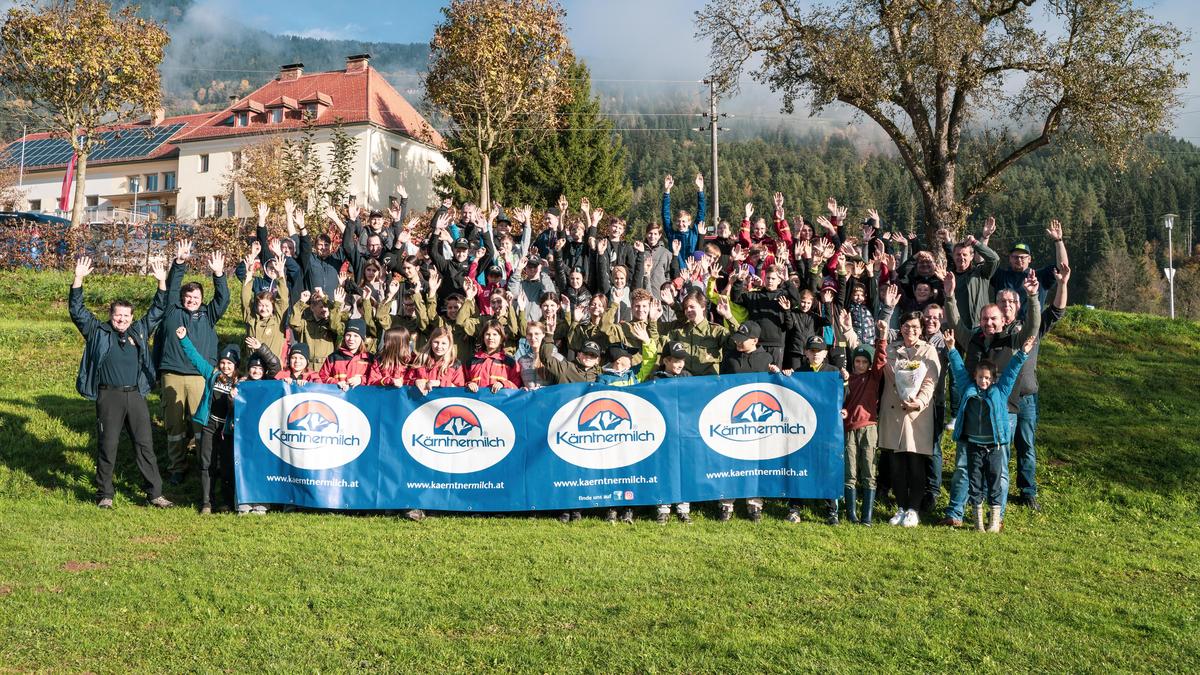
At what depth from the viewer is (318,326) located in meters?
10.3

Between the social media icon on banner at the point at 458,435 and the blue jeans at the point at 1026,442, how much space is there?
17.2ft

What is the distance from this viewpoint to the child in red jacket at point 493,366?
8648 mm

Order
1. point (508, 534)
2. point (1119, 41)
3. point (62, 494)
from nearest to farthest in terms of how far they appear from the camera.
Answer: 1. point (508, 534)
2. point (62, 494)
3. point (1119, 41)

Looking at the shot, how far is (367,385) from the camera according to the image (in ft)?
28.3

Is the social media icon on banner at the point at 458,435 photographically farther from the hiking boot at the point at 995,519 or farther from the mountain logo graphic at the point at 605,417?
the hiking boot at the point at 995,519

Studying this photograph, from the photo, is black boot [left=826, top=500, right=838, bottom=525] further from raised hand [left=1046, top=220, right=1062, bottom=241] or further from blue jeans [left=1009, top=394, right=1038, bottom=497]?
raised hand [left=1046, top=220, right=1062, bottom=241]

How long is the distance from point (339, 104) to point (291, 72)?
282 inches

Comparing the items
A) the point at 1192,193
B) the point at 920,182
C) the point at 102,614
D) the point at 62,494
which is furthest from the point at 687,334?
the point at 1192,193

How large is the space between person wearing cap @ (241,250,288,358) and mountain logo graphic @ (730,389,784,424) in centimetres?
538

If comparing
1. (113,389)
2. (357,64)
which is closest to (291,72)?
(357,64)

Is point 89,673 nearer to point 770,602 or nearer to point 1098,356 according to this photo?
point 770,602

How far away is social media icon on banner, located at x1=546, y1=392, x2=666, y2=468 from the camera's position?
826 cm

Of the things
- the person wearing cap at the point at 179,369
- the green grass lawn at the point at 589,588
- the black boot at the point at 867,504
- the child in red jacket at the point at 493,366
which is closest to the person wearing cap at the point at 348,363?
the child in red jacket at the point at 493,366

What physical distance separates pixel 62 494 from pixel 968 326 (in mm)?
10210
